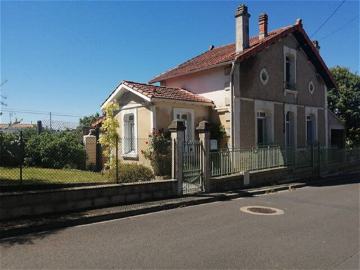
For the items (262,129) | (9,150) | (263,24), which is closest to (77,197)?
(9,150)

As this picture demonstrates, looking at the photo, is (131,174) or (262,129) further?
Result: (262,129)

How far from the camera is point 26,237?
5668 millimetres

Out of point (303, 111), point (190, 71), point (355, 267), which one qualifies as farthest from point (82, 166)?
point (303, 111)

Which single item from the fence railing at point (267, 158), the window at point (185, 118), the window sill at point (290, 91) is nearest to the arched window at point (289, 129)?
the window sill at point (290, 91)

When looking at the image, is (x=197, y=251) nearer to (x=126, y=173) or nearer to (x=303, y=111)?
(x=126, y=173)

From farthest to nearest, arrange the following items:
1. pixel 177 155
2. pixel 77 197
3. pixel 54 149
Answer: pixel 54 149
pixel 177 155
pixel 77 197

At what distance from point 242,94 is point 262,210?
749 centimetres

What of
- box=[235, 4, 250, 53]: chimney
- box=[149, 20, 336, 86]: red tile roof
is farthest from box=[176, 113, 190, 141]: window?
box=[235, 4, 250, 53]: chimney

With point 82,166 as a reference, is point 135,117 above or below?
above

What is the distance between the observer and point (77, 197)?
733 cm

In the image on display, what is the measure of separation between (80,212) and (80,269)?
10.3 ft

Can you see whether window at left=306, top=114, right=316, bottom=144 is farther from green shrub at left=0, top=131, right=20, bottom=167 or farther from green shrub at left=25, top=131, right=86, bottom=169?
green shrub at left=0, top=131, right=20, bottom=167

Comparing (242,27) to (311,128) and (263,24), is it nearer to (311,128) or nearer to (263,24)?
(263,24)

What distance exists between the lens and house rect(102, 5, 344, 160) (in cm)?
1312
